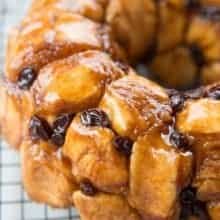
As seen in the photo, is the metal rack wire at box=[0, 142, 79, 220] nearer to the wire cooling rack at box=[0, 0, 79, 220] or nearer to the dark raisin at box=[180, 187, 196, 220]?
the wire cooling rack at box=[0, 0, 79, 220]

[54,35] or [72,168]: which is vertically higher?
[54,35]

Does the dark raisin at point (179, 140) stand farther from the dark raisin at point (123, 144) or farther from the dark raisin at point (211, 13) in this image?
the dark raisin at point (211, 13)

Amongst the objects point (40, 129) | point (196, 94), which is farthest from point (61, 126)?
point (196, 94)

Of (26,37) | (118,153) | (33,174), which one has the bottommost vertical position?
(33,174)

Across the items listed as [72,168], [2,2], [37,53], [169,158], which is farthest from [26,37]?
[2,2]

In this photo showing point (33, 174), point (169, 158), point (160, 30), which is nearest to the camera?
point (169, 158)

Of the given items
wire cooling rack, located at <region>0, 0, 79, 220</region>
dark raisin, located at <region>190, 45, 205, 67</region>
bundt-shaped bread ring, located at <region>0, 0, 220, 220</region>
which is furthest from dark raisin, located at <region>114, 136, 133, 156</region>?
dark raisin, located at <region>190, 45, 205, 67</region>

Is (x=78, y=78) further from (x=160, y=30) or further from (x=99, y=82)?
(x=160, y=30)
